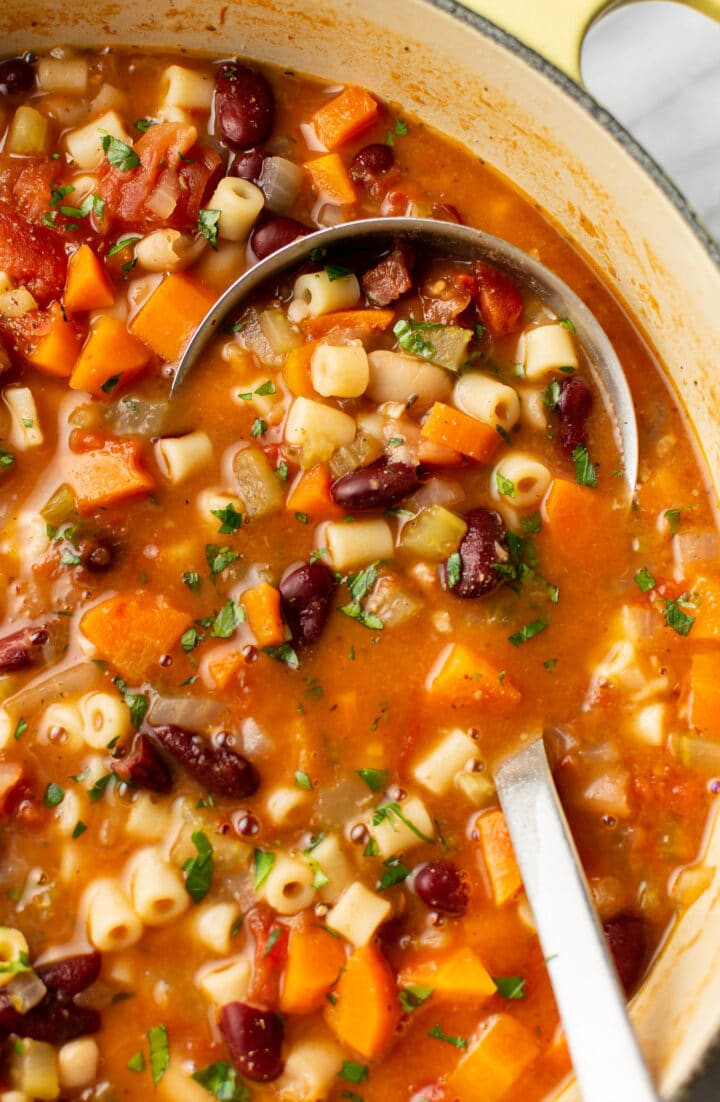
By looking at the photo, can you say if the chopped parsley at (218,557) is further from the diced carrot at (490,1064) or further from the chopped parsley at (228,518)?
the diced carrot at (490,1064)

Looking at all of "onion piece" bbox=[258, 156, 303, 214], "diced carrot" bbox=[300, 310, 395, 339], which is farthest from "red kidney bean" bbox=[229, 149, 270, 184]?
"diced carrot" bbox=[300, 310, 395, 339]

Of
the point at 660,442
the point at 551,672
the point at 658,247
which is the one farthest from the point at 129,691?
the point at 658,247

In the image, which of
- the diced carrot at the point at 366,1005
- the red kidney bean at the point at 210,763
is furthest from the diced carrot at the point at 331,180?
the diced carrot at the point at 366,1005

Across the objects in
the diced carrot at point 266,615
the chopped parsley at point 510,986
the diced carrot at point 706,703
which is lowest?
the chopped parsley at point 510,986

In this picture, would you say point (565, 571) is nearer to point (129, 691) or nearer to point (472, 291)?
point (472, 291)

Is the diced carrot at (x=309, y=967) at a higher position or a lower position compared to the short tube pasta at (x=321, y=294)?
lower

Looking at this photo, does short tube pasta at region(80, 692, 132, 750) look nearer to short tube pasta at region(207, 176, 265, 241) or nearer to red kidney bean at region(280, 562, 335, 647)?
red kidney bean at region(280, 562, 335, 647)

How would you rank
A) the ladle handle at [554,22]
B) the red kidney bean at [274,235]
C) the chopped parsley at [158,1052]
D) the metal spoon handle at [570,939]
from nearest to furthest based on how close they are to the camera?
1. the metal spoon handle at [570,939]
2. the ladle handle at [554,22]
3. the chopped parsley at [158,1052]
4. the red kidney bean at [274,235]

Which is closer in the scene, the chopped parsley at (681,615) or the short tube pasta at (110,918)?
the short tube pasta at (110,918)
